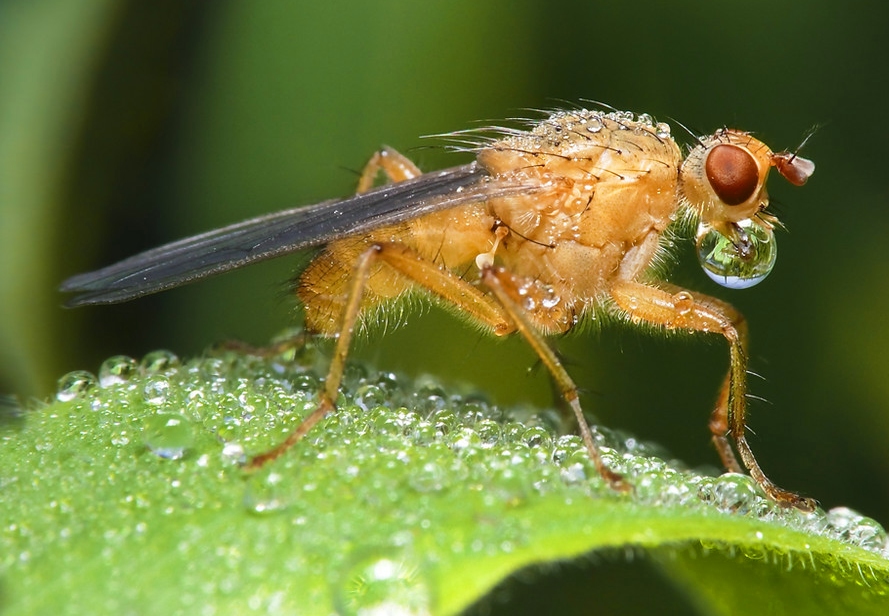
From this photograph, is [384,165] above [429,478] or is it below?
below

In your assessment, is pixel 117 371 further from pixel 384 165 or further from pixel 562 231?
pixel 562 231

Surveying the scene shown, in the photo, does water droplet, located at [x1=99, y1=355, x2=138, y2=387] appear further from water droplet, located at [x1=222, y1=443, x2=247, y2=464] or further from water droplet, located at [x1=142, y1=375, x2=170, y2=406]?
water droplet, located at [x1=222, y1=443, x2=247, y2=464]

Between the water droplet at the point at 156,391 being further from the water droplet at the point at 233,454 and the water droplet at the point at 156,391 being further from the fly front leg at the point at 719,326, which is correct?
the fly front leg at the point at 719,326

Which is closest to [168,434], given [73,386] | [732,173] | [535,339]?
[73,386]

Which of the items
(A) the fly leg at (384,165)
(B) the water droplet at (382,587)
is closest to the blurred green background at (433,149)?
(A) the fly leg at (384,165)

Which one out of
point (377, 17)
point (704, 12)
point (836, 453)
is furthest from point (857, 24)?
point (377, 17)

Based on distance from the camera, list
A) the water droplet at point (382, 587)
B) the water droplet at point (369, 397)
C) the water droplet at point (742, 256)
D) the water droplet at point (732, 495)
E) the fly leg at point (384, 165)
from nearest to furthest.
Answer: the water droplet at point (382, 587), the water droplet at point (732, 495), the water droplet at point (369, 397), the water droplet at point (742, 256), the fly leg at point (384, 165)

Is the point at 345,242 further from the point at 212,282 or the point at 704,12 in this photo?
the point at 704,12
